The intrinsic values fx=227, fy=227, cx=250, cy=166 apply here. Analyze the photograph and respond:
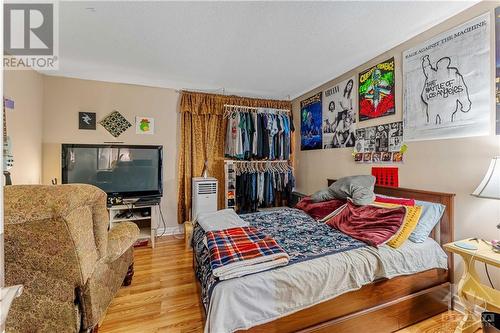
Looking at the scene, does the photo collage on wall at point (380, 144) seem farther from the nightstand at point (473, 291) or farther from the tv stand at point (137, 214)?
the tv stand at point (137, 214)

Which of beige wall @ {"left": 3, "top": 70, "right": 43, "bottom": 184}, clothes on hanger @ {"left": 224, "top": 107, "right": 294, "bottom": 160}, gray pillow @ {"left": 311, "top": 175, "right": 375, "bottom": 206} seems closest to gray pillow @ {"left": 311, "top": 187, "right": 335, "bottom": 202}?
gray pillow @ {"left": 311, "top": 175, "right": 375, "bottom": 206}

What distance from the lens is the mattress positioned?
47.5 inches

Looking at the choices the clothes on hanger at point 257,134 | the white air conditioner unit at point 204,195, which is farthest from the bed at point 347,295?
the clothes on hanger at point 257,134

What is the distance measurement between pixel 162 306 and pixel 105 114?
8.81ft

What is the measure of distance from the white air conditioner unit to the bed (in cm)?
195

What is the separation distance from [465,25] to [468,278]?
189 cm

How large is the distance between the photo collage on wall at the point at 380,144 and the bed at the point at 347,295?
0.56 m

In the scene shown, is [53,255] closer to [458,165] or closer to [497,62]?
[458,165]

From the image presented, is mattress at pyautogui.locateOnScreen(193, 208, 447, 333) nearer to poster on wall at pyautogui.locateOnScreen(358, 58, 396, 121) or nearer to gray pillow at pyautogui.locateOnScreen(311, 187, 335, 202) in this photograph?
gray pillow at pyautogui.locateOnScreen(311, 187, 335, 202)

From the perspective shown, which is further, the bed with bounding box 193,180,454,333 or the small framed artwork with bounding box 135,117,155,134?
the small framed artwork with bounding box 135,117,155,134

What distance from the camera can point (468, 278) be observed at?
1551 millimetres

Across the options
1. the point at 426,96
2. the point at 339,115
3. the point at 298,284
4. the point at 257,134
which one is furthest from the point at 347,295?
the point at 257,134

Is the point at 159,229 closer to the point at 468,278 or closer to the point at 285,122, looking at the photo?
the point at 285,122

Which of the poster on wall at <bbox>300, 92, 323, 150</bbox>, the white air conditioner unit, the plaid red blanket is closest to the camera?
the plaid red blanket
